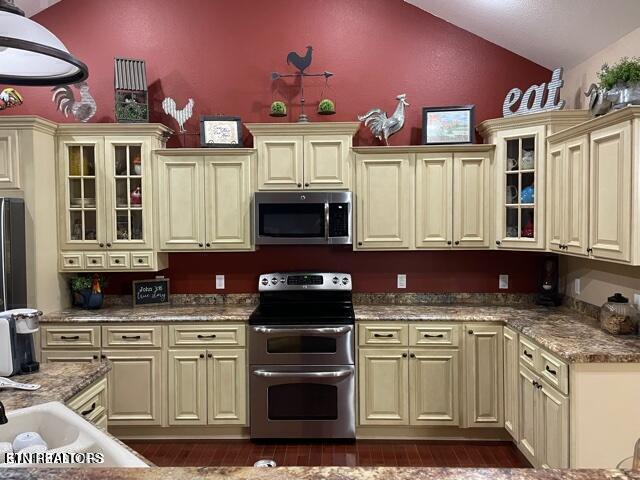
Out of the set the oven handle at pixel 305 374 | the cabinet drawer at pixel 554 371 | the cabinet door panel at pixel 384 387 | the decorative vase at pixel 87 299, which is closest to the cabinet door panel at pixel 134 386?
the decorative vase at pixel 87 299

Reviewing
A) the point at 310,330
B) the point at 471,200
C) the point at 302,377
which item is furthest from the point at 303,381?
the point at 471,200

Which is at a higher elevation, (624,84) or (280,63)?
(280,63)

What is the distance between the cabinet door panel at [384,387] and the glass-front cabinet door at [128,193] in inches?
75.2

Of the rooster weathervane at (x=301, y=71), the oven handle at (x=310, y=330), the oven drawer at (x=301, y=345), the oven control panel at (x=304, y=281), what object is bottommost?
the oven drawer at (x=301, y=345)

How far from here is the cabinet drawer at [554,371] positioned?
Result: 2645 millimetres

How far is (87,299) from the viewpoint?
4.09m

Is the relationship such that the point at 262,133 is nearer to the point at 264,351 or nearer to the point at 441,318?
the point at 264,351

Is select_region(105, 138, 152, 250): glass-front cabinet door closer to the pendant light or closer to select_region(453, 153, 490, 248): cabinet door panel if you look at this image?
the pendant light

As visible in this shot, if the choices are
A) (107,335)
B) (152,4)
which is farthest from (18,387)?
(152,4)

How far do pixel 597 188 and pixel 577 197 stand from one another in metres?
0.26

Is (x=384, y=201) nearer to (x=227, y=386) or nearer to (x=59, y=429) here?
(x=227, y=386)

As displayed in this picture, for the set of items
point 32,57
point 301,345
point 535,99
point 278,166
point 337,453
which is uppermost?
point 535,99

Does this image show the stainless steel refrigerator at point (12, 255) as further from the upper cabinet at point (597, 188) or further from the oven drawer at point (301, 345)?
the upper cabinet at point (597, 188)

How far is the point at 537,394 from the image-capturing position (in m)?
3.03
